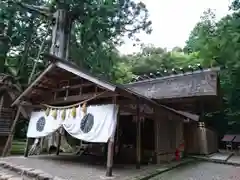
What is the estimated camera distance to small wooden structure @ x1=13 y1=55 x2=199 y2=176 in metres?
7.42

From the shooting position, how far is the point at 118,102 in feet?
24.6

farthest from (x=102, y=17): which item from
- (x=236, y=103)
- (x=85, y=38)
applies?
(x=236, y=103)

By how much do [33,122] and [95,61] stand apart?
6.29m

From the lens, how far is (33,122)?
30.3ft

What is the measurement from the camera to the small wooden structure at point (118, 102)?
7.42 metres

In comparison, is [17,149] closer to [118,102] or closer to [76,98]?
[76,98]

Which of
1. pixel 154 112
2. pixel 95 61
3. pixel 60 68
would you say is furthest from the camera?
pixel 95 61

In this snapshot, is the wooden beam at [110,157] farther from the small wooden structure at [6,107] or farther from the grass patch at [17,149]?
the grass patch at [17,149]

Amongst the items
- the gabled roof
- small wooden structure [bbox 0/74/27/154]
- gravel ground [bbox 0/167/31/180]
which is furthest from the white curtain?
small wooden structure [bbox 0/74/27/154]

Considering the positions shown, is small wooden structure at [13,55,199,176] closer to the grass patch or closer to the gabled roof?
the gabled roof

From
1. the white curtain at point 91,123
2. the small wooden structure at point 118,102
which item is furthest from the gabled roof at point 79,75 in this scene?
the white curtain at point 91,123

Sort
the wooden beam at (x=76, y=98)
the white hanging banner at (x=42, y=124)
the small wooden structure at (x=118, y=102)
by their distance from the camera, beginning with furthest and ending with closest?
the white hanging banner at (x=42, y=124)
the small wooden structure at (x=118, y=102)
the wooden beam at (x=76, y=98)

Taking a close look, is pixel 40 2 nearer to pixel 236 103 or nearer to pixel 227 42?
pixel 227 42

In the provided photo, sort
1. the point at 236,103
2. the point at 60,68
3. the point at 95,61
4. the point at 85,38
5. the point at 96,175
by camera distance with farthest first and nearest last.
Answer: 1. the point at 236,103
2. the point at 95,61
3. the point at 85,38
4. the point at 60,68
5. the point at 96,175
